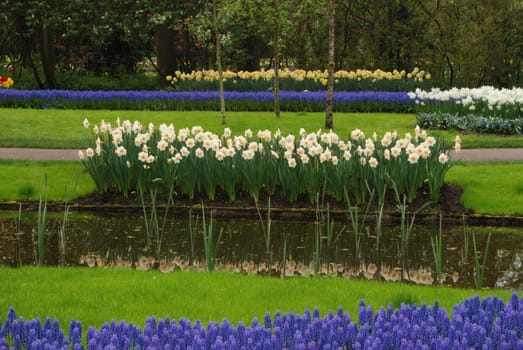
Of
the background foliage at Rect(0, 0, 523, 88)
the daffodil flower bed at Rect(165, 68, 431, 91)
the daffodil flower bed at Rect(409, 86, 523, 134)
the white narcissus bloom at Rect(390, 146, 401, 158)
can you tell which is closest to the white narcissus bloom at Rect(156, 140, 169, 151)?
the white narcissus bloom at Rect(390, 146, 401, 158)

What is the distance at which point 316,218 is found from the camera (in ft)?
34.7

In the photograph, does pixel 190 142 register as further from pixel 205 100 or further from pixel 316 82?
pixel 316 82

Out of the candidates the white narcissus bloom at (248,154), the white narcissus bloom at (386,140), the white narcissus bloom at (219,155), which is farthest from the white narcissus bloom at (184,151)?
the white narcissus bloom at (386,140)

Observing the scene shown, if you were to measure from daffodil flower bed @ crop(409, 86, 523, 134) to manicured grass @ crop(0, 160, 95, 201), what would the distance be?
318 inches

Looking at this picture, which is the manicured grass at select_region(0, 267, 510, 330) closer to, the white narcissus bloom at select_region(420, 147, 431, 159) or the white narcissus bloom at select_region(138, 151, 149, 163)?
the white narcissus bloom at select_region(138, 151, 149, 163)

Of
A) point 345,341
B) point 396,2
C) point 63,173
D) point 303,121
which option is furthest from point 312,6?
point 345,341

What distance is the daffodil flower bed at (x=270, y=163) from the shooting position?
425 inches

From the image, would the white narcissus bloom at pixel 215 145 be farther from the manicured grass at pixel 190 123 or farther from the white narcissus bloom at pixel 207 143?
the manicured grass at pixel 190 123

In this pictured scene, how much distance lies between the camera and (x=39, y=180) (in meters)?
12.3

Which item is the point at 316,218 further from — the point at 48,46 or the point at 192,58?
the point at 192,58

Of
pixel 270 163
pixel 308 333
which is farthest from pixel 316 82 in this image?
pixel 308 333

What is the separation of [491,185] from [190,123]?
8.89m

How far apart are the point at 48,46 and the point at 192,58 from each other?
6.32 meters

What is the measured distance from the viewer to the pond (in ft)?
26.9
